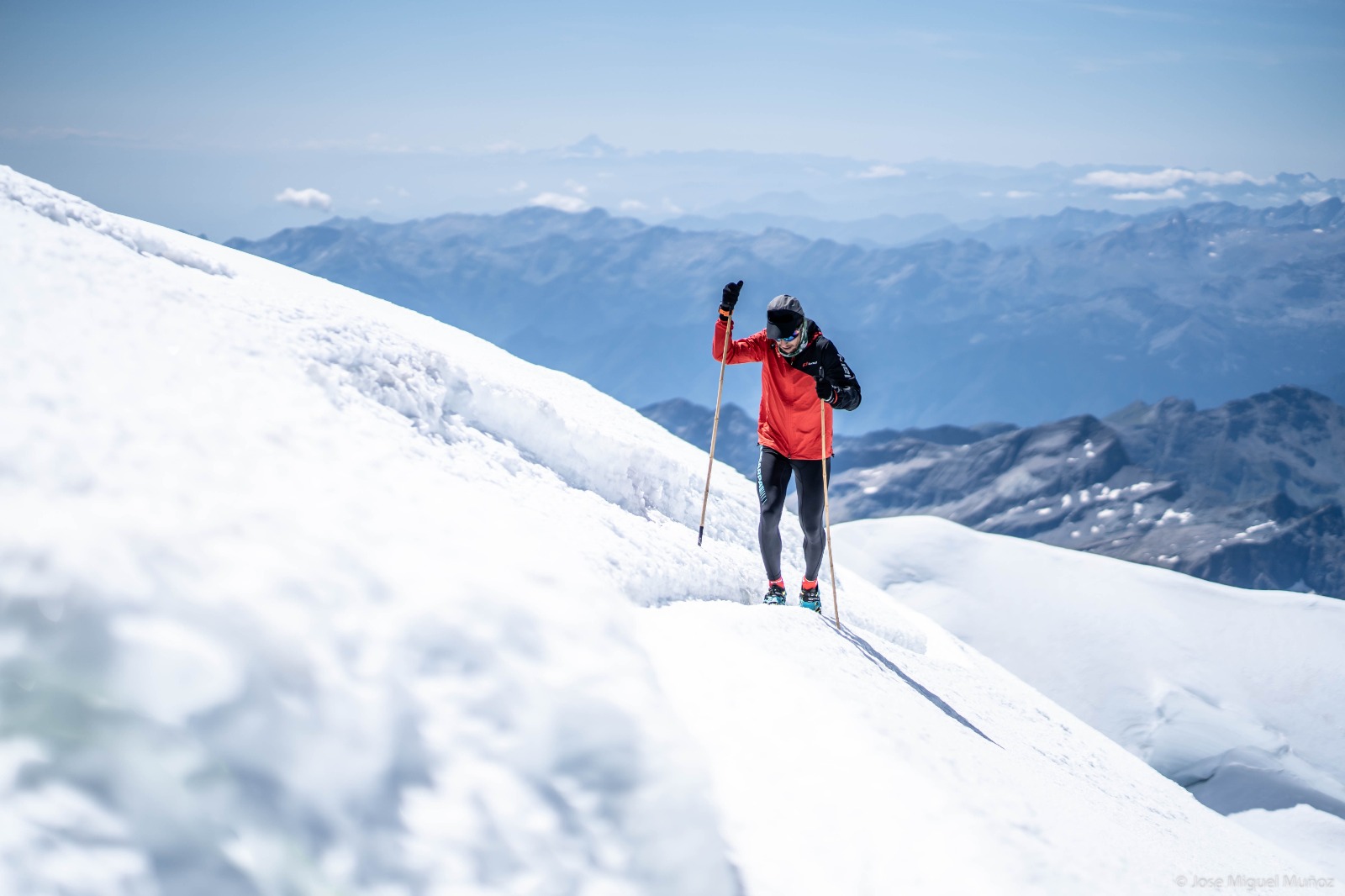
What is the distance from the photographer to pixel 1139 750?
84.1 ft

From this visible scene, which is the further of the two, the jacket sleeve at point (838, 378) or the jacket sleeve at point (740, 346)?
the jacket sleeve at point (740, 346)

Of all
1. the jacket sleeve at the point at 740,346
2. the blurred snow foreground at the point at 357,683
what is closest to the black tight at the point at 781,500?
the jacket sleeve at the point at 740,346

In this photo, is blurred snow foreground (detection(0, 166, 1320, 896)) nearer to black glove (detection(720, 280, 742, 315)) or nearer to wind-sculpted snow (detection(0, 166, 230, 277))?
wind-sculpted snow (detection(0, 166, 230, 277))

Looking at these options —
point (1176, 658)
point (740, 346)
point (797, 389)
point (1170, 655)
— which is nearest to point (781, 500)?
point (797, 389)

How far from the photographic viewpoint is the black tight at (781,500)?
28.2ft

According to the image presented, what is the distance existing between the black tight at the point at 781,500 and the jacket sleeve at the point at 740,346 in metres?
1.07

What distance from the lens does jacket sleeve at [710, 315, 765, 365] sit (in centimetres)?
854

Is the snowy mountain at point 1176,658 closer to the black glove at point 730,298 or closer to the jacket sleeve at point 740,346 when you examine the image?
the jacket sleeve at point 740,346

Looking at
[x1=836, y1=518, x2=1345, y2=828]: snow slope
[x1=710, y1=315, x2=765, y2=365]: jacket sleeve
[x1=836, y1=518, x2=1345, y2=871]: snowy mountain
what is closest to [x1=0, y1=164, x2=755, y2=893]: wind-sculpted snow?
[x1=710, y1=315, x2=765, y2=365]: jacket sleeve

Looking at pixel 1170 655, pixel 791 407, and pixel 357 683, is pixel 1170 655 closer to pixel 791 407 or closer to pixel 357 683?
pixel 791 407

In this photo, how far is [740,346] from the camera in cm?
866

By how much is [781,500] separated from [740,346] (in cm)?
176

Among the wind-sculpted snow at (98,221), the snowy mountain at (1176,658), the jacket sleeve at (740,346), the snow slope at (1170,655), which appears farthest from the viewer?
the snow slope at (1170,655)

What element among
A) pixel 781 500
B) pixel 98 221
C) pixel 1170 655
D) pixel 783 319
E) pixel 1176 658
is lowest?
pixel 1176 658
